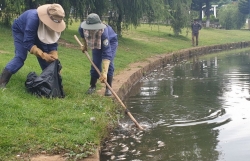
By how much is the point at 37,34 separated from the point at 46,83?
0.76 metres

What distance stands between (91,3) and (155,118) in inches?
376

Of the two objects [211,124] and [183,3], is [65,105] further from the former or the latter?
[183,3]

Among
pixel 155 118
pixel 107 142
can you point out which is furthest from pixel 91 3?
pixel 107 142

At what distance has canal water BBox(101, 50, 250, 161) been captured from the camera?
18.7 feet

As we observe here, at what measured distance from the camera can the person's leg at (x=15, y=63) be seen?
6789 millimetres

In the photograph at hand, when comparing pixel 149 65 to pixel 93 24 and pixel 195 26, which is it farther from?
pixel 195 26

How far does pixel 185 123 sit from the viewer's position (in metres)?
7.08

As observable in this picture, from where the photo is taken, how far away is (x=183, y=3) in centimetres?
2541

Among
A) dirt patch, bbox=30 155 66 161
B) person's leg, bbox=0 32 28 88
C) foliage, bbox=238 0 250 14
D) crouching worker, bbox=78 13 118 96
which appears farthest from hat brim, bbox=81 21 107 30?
foliage, bbox=238 0 250 14

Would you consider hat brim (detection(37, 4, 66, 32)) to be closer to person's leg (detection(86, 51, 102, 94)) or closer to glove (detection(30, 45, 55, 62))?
glove (detection(30, 45, 55, 62))

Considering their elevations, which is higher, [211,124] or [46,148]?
[46,148]

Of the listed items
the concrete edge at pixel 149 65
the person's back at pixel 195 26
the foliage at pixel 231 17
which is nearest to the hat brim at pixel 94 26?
the concrete edge at pixel 149 65

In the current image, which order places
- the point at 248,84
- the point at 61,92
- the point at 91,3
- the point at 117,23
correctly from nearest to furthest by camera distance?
the point at 61,92, the point at 248,84, the point at 91,3, the point at 117,23

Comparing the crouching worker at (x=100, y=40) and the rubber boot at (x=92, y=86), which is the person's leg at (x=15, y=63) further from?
the rubber boot at (x=92, y=86)
